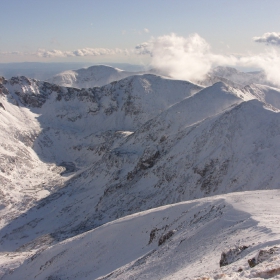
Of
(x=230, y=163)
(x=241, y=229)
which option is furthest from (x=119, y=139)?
(x=241, y=229)

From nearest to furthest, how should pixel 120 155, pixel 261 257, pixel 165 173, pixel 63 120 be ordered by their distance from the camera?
pixel 261 257, pixel 165 173, pixel 120 155, pixel 63 120

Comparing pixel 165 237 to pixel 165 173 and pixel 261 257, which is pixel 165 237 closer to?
pixel 261 257

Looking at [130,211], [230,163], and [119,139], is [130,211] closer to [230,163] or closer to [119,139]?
[230,163]

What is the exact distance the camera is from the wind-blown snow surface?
59562mm

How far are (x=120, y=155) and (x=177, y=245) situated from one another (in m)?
61.1

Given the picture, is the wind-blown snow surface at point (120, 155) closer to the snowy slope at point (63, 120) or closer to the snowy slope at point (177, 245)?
the snowy slope at point (63, 120)

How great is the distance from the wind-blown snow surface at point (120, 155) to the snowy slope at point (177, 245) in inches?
145

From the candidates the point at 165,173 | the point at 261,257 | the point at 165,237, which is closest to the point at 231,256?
the point at 261,257

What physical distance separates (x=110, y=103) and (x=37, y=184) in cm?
6587

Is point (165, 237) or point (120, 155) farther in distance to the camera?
point (120, 155)

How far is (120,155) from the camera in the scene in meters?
86.3

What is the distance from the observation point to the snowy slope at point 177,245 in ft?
59.2

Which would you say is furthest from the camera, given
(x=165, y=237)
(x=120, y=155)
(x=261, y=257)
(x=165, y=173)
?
(x=120, y=155)

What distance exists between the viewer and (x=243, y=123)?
67062mm
